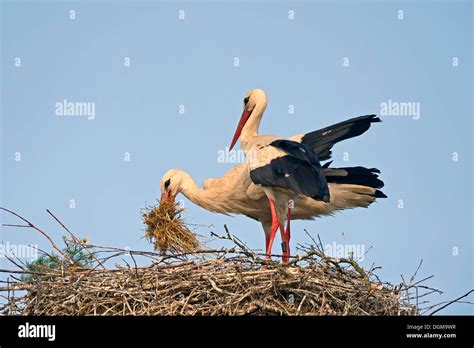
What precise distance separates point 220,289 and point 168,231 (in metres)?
1.52

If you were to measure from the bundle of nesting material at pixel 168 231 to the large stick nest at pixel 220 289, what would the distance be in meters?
0.99

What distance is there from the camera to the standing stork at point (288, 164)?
24.9 ft

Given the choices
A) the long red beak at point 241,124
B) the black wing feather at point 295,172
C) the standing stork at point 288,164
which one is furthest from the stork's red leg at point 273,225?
the long red beak at point 241,124

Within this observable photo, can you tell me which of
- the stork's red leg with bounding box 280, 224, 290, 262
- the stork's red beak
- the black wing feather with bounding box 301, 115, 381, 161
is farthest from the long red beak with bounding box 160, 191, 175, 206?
the black wing feather with bounding box 301, 115, 381, 161

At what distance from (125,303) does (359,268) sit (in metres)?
1.42

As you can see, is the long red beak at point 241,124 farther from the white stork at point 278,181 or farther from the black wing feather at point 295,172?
the black wing feather at point 295,172

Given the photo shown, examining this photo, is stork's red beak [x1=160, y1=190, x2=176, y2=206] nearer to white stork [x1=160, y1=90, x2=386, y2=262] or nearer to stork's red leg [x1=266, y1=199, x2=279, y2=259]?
white stork [x1=160, y1=90, x2=386, y2=262]

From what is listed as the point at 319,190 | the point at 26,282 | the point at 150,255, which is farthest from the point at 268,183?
the point at 26,282

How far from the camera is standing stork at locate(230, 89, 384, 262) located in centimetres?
758

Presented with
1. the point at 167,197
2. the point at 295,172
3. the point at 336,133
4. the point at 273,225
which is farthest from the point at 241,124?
the point at 295,172

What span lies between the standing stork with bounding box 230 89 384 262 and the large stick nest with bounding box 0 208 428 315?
85 cm

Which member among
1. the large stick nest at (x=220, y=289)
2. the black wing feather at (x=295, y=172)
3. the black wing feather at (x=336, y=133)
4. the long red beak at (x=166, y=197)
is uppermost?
the black wing feather at (x=336, y=133)

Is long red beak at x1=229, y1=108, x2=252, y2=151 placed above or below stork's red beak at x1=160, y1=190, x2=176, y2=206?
above

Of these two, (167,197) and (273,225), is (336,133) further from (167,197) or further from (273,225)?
(167,197)
